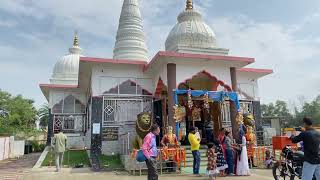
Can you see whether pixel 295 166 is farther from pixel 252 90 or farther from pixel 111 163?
pixel 252 90

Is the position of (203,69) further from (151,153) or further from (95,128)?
(151,153)

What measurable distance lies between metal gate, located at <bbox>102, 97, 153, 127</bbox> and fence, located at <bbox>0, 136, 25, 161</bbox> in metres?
8.45

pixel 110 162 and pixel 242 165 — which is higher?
pixel 242 165

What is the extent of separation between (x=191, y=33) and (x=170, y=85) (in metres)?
4.09

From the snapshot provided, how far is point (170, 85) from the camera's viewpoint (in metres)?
12.5

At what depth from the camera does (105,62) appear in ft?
47.1

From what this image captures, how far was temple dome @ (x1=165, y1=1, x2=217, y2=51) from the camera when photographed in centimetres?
1537

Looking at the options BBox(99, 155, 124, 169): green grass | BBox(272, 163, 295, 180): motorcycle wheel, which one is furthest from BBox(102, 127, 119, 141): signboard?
BBox(272, 163, 295, 180): motorcycle wheel

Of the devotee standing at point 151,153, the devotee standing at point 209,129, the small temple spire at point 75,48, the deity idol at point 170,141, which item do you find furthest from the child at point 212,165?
the small temple spire at point 75,48

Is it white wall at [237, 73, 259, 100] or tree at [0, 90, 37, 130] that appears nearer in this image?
white wall at [237, 73, 259, 100]

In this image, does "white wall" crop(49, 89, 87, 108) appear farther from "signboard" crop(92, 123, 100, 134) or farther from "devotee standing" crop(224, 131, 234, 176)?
"devotee standing" crop(224, 131, 234, 176)

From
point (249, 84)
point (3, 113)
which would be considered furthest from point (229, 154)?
point (3, 113)

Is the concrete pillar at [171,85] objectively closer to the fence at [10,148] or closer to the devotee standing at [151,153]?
the devotee standing at [151,153]

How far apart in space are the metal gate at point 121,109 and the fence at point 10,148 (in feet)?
27.7
